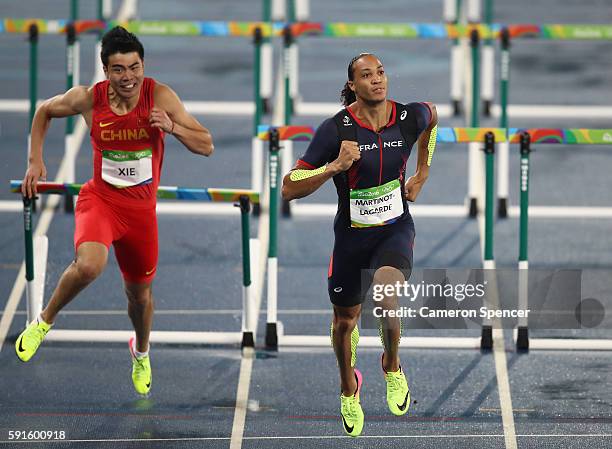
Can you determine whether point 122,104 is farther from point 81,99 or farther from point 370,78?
point 370,78

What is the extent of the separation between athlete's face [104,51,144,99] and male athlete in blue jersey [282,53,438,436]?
0.97 metres

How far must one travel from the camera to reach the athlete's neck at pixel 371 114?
748 centimetres

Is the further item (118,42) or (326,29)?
(326,29)

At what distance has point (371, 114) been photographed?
7504 millimetres

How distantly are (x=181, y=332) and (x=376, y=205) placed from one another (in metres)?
2.64

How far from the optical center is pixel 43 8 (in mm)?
14758

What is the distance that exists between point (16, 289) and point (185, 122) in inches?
119

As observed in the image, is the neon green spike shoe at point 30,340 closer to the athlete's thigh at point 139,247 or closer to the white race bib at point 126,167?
the athlete's thigh at point 139,247

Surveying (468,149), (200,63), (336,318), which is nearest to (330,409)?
(336,318)

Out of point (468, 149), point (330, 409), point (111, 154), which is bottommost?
point (330, 409)

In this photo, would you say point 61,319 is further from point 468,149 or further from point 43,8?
point 43,8

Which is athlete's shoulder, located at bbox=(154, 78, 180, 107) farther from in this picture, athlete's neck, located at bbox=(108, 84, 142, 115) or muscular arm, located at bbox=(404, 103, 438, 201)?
muscular arm, located at bbox=(404, 103, 438, 201)

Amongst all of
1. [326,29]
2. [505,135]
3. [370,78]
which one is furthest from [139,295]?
[326,29]

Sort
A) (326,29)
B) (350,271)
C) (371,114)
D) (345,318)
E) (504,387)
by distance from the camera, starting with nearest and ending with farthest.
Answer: (371,114) → (350,271) → (345,318) → (504,387) → (326,29)
